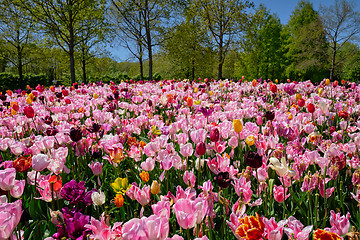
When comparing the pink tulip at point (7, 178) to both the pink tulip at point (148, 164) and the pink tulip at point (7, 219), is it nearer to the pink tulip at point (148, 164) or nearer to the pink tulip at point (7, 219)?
the pink tulip at point (7, 219)

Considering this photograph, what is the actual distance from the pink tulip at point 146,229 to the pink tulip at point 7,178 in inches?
31.5

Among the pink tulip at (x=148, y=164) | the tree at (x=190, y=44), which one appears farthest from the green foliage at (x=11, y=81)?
the pink tulip at (x=148, y=164)

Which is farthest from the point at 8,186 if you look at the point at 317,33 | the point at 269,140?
the point at 317,33

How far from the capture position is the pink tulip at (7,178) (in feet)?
4.01

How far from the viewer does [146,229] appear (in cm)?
77

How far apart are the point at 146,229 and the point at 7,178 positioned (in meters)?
0.91

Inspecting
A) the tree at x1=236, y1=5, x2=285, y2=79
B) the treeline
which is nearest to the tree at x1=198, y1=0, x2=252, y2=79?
the treeline

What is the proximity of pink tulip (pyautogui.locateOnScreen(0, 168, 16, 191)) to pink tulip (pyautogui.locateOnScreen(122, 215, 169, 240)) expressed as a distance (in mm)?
800

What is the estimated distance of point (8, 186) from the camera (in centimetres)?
127

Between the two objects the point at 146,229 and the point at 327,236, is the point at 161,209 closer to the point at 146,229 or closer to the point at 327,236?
the point at 146,229

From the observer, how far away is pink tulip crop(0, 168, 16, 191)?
1224 mm

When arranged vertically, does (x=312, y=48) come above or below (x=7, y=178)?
above

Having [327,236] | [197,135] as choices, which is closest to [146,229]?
[327,236]

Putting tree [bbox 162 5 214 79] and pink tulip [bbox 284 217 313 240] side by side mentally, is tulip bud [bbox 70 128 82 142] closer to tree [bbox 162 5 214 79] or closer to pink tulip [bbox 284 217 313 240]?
pink tulip [bbox 284 217 313 240]
